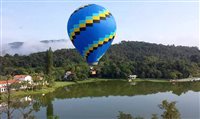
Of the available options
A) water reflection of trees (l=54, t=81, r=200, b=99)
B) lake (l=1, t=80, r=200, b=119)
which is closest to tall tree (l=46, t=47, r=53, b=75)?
lake (l=1, t=80, r=200, b=119)

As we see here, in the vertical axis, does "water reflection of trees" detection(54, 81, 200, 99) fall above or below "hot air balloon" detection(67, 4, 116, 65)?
below

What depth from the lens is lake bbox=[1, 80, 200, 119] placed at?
86.1 ft

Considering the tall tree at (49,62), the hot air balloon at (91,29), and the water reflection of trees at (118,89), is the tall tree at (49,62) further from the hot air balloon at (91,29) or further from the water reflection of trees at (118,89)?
the hot air balloon at (91,29)

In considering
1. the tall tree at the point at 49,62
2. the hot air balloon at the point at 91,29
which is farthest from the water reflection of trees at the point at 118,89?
the hot air balloon at the point at 91,29

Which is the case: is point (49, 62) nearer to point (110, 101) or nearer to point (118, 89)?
point (118, 89)

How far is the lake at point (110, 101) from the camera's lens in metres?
26.2

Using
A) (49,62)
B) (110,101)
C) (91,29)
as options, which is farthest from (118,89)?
(91,29)

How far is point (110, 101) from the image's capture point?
32406 mm

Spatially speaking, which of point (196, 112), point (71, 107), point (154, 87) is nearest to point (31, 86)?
point (71, 107)

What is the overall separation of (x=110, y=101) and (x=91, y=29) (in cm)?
1881

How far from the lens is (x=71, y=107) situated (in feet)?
98.7

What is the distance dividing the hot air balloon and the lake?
6347 mm

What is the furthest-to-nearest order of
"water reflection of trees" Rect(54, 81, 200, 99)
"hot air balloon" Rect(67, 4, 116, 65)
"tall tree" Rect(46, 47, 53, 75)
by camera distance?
1. "tall tree" Rect(46, 47, 53, 75)
2. "water reflection of trees" Rect(54, 81, 200, 99)
3. "hot air balloon" Rect(67, 4, 116, 65)

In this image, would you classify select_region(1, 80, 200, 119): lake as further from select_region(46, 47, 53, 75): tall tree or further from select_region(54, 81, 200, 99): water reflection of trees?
select_region(46, 47, 53, 75): tall tree
